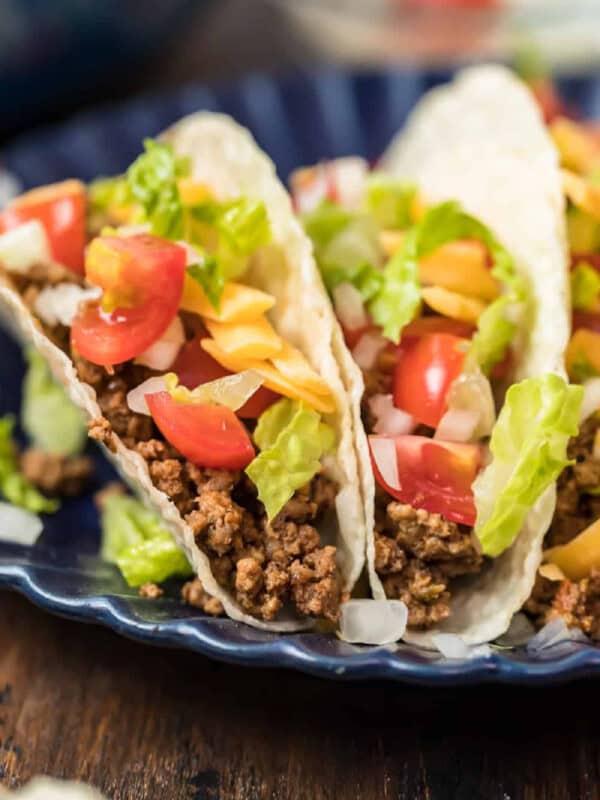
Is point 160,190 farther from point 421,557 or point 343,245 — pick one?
point 421,557

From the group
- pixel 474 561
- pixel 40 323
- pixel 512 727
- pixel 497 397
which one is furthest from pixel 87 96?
pixel 512 727

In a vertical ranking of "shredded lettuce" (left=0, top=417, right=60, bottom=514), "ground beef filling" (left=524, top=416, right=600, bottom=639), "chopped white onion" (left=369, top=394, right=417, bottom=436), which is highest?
"chopped white onion" (left=369, top=394, right=417, bottom=436)

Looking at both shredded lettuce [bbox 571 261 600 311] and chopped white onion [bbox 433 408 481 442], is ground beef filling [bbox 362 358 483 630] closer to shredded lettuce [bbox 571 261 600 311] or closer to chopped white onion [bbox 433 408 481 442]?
chopped white onion [bbox 433 408 481 442]

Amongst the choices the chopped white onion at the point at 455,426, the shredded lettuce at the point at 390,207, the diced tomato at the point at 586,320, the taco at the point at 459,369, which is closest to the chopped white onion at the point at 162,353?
the taco at the point at 459,369

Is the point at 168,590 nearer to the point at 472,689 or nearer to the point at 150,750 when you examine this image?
the point at 150,750

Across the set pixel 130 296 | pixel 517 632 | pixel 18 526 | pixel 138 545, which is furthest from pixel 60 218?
pixel 517 632

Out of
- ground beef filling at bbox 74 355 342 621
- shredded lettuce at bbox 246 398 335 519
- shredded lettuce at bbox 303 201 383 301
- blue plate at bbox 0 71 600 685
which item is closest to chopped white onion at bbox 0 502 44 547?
blue plate at bbox 0 71 600 685
